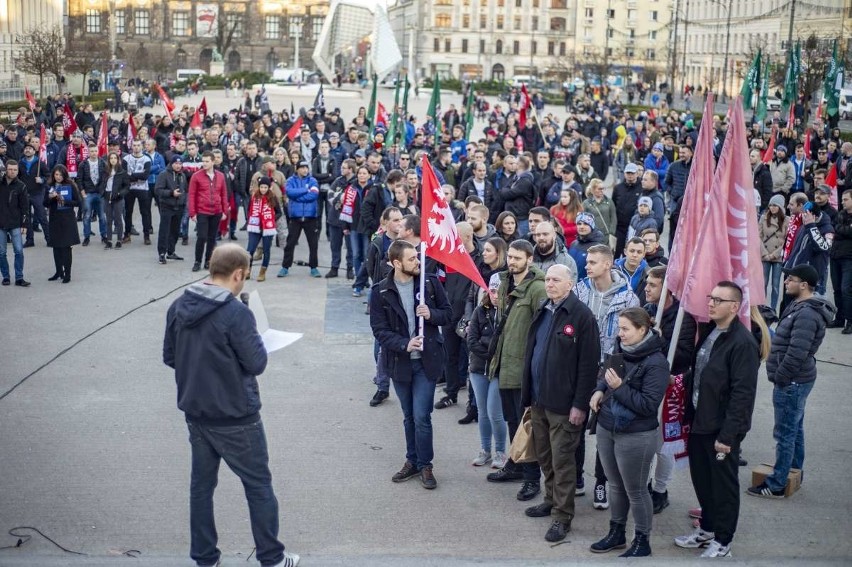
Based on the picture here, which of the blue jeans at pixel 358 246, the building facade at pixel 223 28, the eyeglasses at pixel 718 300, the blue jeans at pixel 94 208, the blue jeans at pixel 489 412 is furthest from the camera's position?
the building facade at pixel 223 28

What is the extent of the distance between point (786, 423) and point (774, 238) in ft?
20.8

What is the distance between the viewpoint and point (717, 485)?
21.1 ft

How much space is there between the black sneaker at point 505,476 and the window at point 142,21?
128493mm

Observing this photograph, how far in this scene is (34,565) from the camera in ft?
19.7

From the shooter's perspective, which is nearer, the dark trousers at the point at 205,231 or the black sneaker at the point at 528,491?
the black sneaker at the point at 528,491

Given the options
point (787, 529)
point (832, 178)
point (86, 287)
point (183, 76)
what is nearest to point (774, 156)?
point (832, 178)

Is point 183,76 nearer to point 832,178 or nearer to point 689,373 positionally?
point 832,178

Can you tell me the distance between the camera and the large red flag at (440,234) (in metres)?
7.91

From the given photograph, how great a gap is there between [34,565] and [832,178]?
14998 millimetres

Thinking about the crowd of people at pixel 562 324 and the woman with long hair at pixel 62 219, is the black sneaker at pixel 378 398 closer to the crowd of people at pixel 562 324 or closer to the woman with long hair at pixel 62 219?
the crowd of people at pixel 562 324

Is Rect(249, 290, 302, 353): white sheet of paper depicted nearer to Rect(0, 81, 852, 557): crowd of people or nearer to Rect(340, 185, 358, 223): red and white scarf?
Rect(0, 81, 852, 557): crowd of people

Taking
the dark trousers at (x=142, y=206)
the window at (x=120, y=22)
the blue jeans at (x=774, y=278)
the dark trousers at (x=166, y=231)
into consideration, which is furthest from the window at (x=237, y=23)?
the blue jeans at (x=774, y=278)

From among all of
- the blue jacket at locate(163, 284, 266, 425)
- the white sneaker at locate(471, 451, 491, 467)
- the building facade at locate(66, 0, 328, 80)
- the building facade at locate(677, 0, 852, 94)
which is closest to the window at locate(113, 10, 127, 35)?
the building facade at locate(66, 0, 328, 80)

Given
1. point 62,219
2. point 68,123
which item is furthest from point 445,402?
point 68,123
